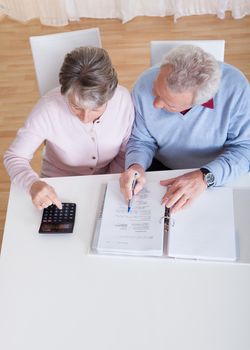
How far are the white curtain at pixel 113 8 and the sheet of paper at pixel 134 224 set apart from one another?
264 centimetres

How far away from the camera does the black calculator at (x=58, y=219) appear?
48.9 inches

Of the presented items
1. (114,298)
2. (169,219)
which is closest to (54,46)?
(169,219)

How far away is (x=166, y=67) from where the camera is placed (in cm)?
129

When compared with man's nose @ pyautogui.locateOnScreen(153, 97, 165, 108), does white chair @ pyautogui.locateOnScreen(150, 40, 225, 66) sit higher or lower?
higher

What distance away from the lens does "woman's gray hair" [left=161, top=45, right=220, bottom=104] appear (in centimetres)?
123

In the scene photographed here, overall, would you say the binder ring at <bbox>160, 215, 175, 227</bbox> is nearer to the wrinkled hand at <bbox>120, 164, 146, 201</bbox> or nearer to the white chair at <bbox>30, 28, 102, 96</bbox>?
the wrinkled hand at <bbox>120, 164, 146, 201</bbox>

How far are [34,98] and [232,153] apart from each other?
1.97 metres

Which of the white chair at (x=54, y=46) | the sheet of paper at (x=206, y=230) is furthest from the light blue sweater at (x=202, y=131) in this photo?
the white chair at (x=54, y=46)

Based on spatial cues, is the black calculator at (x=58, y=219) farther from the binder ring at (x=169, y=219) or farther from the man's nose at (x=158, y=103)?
the man's nose at (x=158, y=103)

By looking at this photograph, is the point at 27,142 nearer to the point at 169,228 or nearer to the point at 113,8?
the point at 169,228

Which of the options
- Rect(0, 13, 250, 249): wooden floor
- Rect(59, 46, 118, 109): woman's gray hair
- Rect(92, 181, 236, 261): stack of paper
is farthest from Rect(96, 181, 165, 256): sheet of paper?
Rect(0, 13, 250, 249): wooden floor

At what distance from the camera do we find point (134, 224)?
121cm

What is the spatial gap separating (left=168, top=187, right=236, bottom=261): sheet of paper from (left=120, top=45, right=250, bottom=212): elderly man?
4cm

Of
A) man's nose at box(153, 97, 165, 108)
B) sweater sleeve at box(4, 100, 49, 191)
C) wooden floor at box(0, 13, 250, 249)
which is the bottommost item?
sweater sleeve at box(4, 100, 49, 191)
